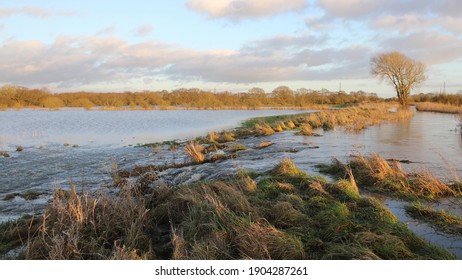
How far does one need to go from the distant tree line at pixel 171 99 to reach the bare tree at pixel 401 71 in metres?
27.4

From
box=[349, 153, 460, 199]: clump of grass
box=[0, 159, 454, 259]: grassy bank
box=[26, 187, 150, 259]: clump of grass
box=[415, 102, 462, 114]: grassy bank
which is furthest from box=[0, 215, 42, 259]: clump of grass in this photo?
box=[415, 102, 462, 114]: grassy bank

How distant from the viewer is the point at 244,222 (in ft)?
18.9

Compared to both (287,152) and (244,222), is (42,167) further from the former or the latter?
(244,222)

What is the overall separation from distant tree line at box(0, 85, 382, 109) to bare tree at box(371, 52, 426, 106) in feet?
89.8

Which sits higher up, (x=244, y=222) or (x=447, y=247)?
(x=244, y=222)

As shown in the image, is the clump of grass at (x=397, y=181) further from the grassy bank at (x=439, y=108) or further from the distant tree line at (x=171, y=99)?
the distant tree line at (x=171, y=99)

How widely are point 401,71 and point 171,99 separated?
5860 centimetres

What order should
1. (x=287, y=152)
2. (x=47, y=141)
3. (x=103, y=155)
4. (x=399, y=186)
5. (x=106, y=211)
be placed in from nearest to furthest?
(x=106, y=211)
(x=399, y=186)
(x=287, y=152)
(x=103, y=155)
(x=47, y=141)

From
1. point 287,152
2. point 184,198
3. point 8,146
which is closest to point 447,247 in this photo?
point 184,198

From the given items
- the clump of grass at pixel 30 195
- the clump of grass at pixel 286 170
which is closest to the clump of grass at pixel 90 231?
the clump of grass at pixel 30 195

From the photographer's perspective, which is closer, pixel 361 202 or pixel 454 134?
pixel 361 202

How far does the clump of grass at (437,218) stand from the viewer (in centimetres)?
621

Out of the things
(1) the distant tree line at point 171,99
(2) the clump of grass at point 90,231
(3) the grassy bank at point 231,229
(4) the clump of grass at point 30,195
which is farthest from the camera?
(1) the distant tree line at point 171,99
